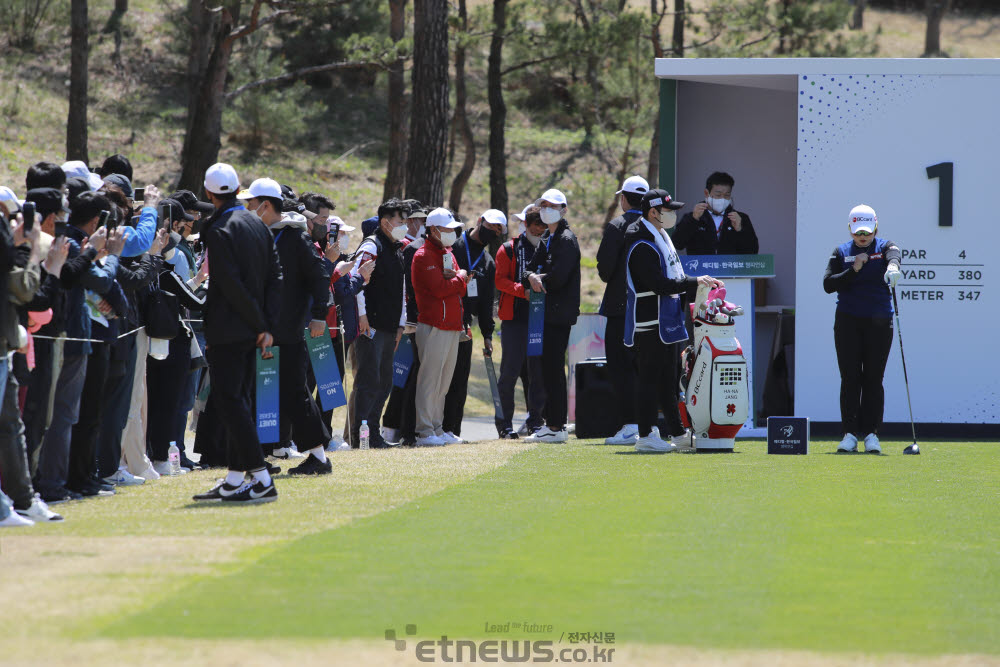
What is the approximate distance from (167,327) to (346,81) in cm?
3885

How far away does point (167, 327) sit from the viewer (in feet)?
30.8

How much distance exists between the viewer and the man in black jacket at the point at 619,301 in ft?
39.1

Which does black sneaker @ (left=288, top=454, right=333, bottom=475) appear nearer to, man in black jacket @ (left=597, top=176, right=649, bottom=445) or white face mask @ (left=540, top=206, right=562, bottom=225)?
man in black jacket @ (left=597, top=176, right=649, bottom=445)

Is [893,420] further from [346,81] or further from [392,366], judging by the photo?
[346,81]

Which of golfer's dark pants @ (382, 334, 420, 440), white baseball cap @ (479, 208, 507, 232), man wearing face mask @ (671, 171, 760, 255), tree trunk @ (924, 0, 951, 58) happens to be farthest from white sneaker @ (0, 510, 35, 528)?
tree trunk @ (924, 0, 951, 58)

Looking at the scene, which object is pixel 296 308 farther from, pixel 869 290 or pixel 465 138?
pixel 465 138

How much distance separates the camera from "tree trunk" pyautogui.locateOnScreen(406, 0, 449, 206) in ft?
58.7

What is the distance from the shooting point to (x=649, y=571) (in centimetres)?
579

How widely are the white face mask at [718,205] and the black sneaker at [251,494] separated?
6.71 m

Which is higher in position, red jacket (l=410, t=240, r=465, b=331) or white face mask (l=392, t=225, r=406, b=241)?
white face mask (l=392, t=225, r=406, b=241)

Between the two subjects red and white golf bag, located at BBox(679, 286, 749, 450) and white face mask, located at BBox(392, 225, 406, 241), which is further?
white face mask, located at BBox(392, 225, 406, 241)

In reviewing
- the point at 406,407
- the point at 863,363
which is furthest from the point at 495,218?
the point at 863,363

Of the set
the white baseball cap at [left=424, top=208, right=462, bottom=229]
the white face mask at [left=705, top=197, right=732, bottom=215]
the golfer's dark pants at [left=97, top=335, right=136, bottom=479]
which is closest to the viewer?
the golfer's dark pants at [left=97, top=335, right=136, bottom=479]

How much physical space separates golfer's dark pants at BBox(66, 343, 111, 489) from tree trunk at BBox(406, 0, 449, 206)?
9772 mm
